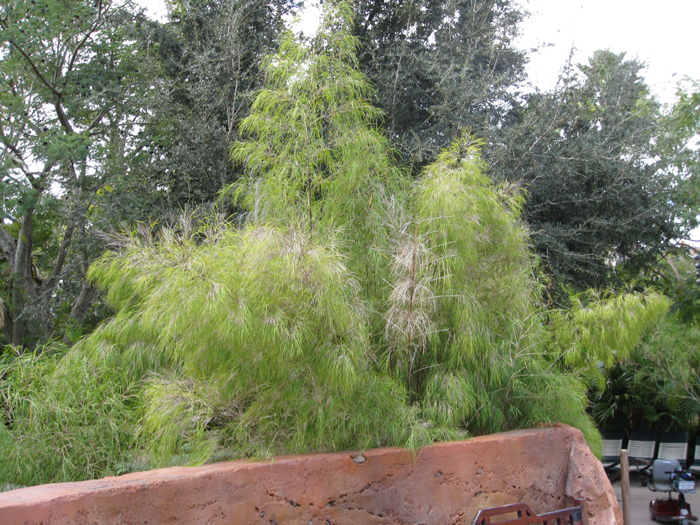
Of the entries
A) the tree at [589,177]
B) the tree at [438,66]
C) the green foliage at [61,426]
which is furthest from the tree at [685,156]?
the green foliage at [61,426]

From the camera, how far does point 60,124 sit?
1012 centimetres

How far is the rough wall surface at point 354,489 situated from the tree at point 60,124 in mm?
5402

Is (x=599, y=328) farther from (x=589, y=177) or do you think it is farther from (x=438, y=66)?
(x=438, y=66)

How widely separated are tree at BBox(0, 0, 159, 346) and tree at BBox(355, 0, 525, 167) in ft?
11.6

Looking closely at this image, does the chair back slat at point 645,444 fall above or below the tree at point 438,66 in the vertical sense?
below

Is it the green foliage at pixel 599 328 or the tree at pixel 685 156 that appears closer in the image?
the green foliage at pixel 599 328

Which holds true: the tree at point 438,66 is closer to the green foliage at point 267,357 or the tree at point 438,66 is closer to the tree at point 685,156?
the tree at point 685,156

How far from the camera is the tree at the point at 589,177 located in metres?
8.57

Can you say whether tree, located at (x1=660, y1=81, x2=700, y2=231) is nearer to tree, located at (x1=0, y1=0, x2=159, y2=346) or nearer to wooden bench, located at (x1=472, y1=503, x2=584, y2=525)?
wooden bench, located at (x1=472, y1=503, x2=584, y2=525)

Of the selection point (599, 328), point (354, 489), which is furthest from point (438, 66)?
point (354, 489)

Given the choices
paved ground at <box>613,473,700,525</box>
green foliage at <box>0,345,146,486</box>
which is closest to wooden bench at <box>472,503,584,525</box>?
green foliage at <box>0,345,146,486</box>

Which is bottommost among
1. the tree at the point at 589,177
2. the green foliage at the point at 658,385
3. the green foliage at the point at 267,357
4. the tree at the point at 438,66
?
the green foliage at the point at 658,385

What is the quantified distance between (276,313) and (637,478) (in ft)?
28.6

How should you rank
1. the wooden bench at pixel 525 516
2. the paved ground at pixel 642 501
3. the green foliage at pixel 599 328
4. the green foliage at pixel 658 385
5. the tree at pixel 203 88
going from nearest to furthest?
1. the wooden bench at pixel 525 516
2. the green foliage at pixel 599 328
3. the paved ground at pixel 642 501
4. the tree at pixel 203 88
5. the green foliage at pixel 658 385
